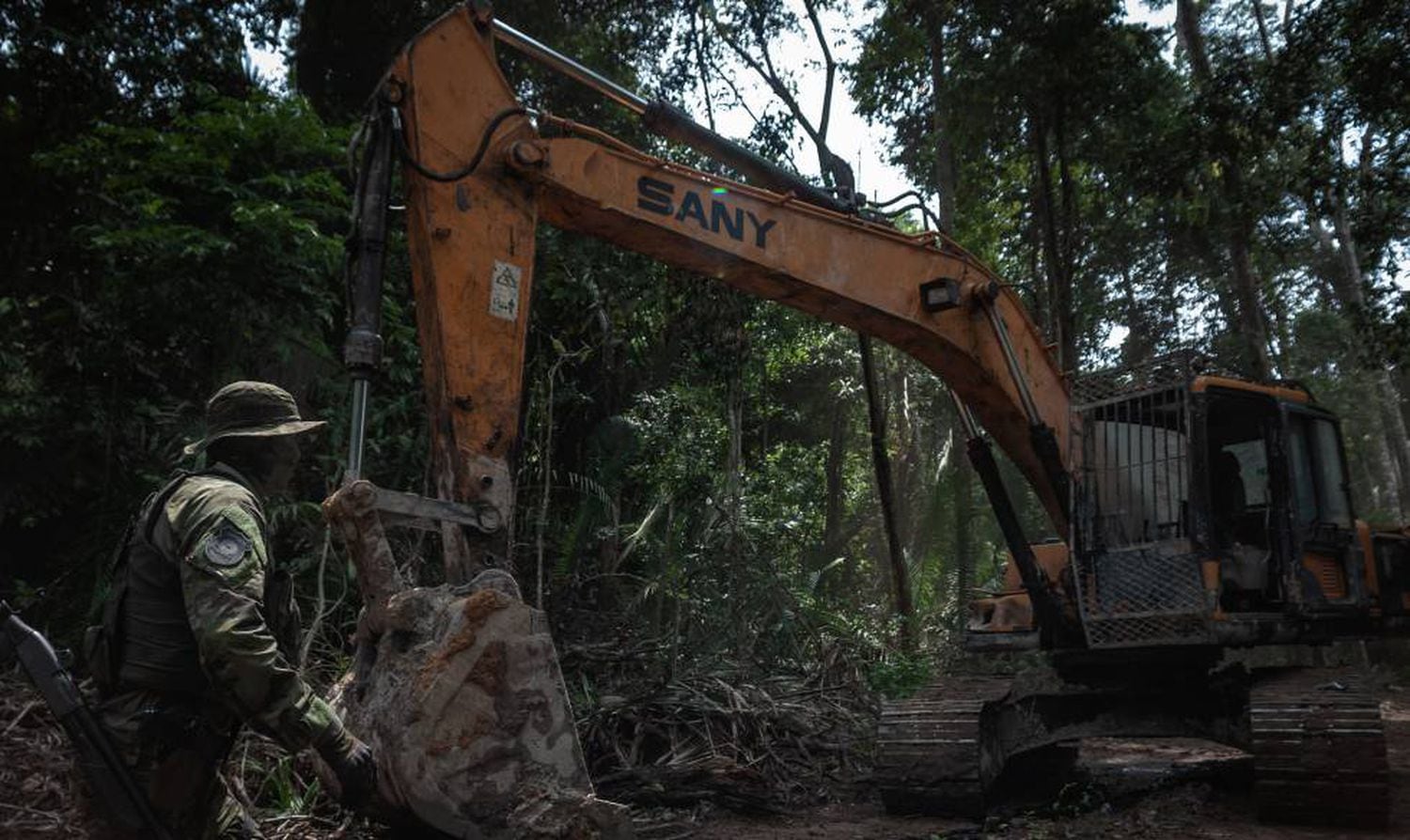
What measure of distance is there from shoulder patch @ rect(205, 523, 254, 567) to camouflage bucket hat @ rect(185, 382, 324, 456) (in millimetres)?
433

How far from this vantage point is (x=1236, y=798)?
6.52 meters

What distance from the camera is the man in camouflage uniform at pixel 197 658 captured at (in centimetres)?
283

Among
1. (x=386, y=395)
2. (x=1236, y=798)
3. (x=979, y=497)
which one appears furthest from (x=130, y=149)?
(x=979, y=497)

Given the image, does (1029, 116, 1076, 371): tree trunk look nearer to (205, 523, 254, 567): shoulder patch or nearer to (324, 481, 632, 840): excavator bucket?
(324, 481, 632, 840): excavator bucket

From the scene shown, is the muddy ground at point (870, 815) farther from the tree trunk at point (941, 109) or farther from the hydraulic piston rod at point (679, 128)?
the tree trunk at point (941, 109)

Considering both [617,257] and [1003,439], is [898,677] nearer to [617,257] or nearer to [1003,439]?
[1003,439]

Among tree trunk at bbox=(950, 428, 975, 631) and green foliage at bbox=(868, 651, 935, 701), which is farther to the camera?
tree trunk at bbox=(950, 428, 975, 631)

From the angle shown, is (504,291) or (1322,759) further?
(1322,759)

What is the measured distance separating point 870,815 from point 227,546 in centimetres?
466

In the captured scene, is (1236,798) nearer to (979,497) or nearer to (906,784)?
(906,784)

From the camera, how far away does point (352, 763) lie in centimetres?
302

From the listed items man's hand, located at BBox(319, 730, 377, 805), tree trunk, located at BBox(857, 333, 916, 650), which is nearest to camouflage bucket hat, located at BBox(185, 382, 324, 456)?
man's hand, located at BBox(319, 730, 377, 805)

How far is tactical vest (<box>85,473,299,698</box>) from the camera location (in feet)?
9.78

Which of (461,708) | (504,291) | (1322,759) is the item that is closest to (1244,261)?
(1322,759)
